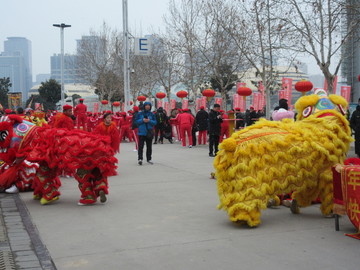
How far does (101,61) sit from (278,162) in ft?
119

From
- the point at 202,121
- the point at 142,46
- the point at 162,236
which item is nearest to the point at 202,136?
the point at 202,121

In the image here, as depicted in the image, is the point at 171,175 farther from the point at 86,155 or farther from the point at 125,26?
the point at 125,26

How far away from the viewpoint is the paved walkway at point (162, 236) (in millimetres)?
4480

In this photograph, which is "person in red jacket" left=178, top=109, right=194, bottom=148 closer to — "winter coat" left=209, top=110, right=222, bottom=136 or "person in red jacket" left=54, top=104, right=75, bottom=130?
"winter coat" left=209, top=110, right=222, bottom=136

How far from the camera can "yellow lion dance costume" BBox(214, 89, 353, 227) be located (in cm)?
544

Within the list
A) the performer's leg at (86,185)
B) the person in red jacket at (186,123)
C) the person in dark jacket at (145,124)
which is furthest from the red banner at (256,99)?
the performer's leg at (86,185)

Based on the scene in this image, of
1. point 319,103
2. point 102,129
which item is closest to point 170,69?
point 102,129

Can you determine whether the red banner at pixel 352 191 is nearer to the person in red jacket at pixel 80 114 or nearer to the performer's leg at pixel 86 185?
the performer's leg at pixel 86 185

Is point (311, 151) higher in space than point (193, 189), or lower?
higher

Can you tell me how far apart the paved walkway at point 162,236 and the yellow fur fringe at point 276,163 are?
363 millimetres

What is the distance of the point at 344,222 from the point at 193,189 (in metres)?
3.25

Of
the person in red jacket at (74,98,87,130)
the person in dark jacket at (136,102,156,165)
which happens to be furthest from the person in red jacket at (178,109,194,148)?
the person in dark jacket at (136,102,156,165)

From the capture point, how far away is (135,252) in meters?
4.81

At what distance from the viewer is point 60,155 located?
23.0ft
